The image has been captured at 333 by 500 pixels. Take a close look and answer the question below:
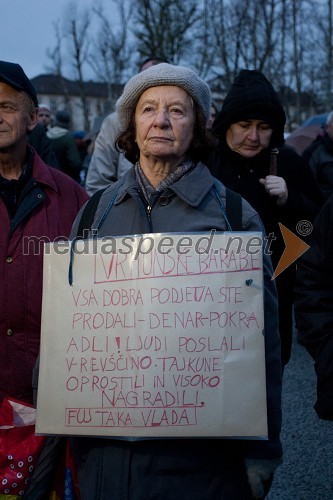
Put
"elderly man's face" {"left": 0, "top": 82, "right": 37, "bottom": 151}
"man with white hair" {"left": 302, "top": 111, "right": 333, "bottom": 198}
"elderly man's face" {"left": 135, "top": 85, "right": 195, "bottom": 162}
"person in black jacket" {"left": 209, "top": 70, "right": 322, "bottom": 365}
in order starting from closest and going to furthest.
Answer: "elderly man's face" {"left": 135, "top": 85, "right": 195, "bottom": 162} → "elderly man's face" {"left": 0, "top": 82, "right": 37, "bottom": 151} → "person in black jacket" {"left": 209, "top": 70, "right": 322, "bottom": 365} → "man with white hair" {"left": 302, "top": 111, "right": 333, "bottom": 198}

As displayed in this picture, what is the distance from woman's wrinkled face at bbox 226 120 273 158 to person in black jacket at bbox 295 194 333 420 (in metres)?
0.91

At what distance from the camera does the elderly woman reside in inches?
Answer: 84.1

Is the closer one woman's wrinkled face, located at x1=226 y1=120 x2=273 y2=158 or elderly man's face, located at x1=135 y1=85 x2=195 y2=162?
elderly man's face, located at x1=135 y1=85 x2=195 y2=162

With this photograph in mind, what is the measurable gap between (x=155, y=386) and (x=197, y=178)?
0.69m

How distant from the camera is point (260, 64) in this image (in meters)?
23.6

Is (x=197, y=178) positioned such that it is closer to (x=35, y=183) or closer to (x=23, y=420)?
(x=35, y=183)

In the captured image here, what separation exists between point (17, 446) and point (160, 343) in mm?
783

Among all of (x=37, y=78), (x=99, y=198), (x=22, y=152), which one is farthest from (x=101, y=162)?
(x=37, y=78)

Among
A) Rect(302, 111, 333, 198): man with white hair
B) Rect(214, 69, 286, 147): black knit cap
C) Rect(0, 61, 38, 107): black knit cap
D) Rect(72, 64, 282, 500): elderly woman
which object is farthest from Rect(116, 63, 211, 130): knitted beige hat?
Rect(302, 111, 333, 198): man with white hair

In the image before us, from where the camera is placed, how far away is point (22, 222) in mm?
2660

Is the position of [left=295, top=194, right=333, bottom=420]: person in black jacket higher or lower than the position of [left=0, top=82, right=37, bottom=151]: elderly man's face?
lower

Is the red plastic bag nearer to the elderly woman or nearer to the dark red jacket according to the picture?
the dark red jacket

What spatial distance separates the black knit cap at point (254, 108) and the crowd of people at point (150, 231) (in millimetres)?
328

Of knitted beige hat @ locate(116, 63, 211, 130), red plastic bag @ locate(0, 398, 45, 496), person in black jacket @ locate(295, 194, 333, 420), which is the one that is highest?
knitted beige hat @ locate(116, 63, 211, 130)
